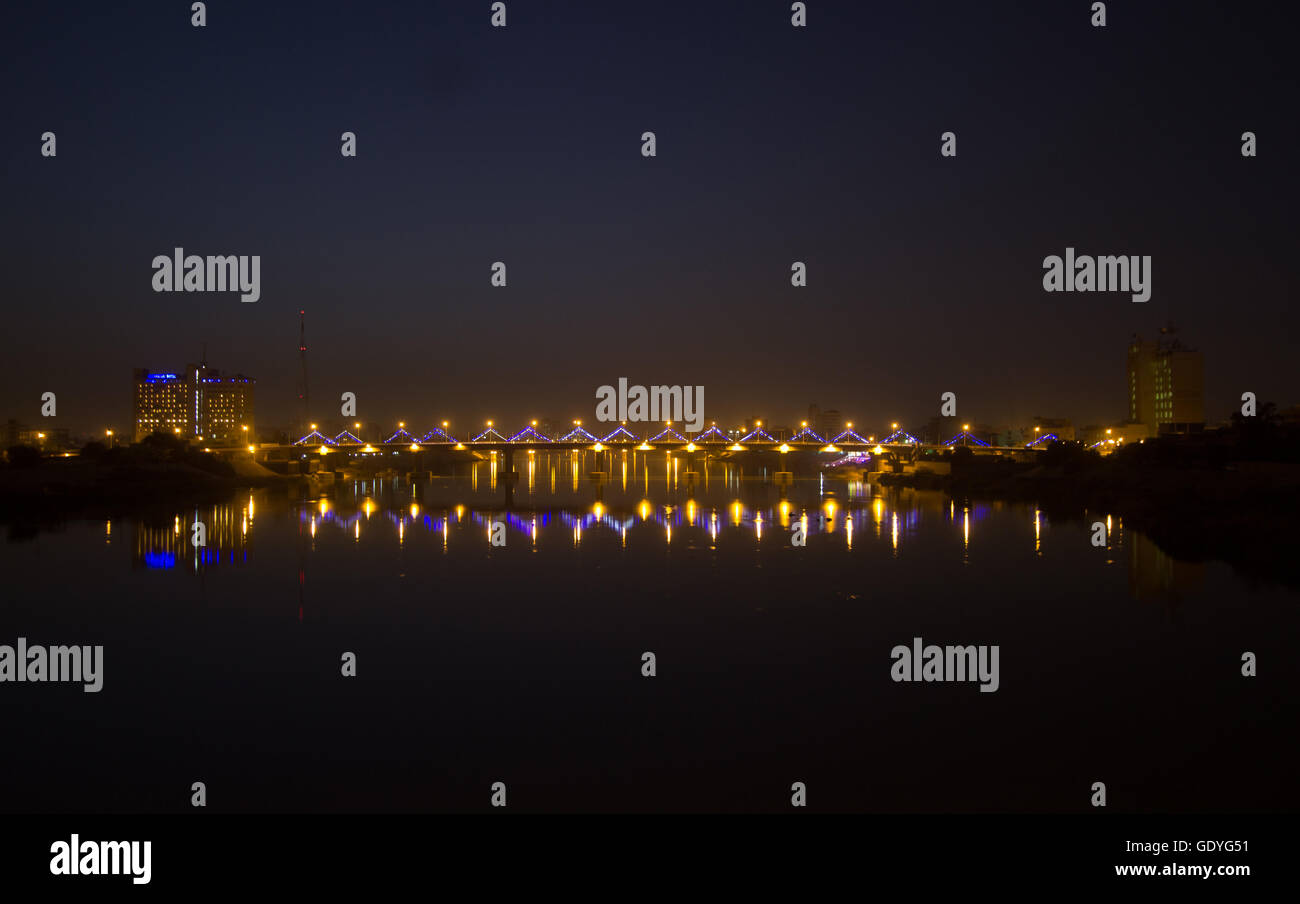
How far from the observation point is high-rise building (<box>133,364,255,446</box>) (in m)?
145

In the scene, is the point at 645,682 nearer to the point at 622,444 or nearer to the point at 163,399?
the point at 622,444

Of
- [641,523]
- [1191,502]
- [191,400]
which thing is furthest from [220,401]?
[1191,502]

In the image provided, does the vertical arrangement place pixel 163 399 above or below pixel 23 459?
above

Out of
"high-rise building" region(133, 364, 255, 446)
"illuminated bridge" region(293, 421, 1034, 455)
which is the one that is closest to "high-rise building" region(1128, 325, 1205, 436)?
"illuminated bridge" region(293, 421, 1034, 455)

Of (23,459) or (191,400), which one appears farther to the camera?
(191,400)

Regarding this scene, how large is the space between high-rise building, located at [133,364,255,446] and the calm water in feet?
415

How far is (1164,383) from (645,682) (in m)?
108

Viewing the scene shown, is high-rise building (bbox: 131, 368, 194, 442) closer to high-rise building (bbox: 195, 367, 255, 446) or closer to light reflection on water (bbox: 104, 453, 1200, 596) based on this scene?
high-rise building (bbox: 195, 367, 255, 446)

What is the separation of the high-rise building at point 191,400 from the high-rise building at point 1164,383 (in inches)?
4882

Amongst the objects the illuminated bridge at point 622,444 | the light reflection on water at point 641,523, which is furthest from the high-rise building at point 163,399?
the light reflection on water at point 641,523

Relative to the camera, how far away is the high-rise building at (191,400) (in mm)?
145250

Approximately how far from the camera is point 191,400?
480 ft
